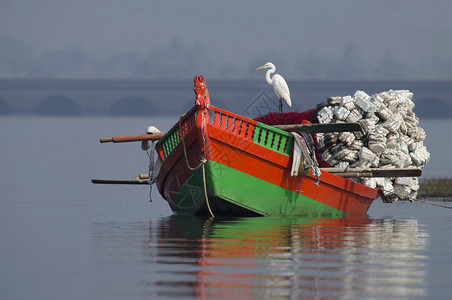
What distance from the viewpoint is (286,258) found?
46.3ft

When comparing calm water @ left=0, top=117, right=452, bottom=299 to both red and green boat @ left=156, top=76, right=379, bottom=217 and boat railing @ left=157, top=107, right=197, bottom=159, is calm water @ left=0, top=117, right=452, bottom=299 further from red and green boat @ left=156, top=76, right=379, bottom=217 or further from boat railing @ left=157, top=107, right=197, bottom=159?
boat railing @ left=157, top=107, right=197, bottom=159

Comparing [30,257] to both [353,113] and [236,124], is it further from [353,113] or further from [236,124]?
[353,113]

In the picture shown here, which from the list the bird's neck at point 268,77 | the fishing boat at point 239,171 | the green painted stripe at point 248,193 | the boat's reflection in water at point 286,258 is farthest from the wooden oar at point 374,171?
the bird's neck at point 268,77

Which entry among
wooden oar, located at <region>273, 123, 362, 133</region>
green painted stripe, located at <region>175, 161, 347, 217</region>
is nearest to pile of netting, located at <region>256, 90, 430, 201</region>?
wooden oar, located at <region>273, 123, 362, 133</region>

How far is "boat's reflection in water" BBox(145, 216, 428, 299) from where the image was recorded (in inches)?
464

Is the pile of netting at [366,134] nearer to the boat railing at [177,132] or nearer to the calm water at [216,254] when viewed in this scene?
the calm water at [216,254]

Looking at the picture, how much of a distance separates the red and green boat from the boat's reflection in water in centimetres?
38

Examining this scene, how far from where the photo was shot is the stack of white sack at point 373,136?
71.9 ft

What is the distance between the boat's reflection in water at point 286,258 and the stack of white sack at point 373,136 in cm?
250

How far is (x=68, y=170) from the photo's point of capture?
43.0 metres

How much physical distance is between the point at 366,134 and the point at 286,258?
8.56m

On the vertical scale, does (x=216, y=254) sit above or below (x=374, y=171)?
below

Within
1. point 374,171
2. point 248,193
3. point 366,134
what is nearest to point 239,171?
point 248,193

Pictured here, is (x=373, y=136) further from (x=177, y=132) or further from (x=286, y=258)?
(x=286, y=258)
